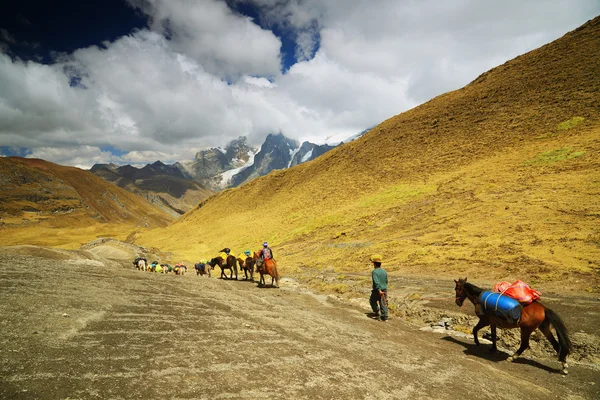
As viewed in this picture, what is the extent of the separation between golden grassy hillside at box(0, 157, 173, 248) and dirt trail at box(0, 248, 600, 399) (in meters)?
49.7

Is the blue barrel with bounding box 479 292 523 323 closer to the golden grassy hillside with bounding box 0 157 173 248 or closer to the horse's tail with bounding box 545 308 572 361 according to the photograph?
the horse's tail with bounding box 545 308 572 361

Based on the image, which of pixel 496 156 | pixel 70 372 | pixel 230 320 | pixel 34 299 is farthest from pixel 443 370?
pixel 496 156

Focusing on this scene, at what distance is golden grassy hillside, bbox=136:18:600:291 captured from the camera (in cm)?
1556

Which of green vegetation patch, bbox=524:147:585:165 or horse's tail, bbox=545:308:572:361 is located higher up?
green vegetation patch, bbox=524:147:585:165

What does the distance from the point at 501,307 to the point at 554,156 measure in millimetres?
29355

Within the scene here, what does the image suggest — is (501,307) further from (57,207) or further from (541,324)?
(57,207)

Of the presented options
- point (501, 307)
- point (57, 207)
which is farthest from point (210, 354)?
point (57, 207)

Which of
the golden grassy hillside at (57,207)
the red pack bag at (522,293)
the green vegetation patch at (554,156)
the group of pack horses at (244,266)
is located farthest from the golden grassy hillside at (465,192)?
the golden grassy hillside at (57,207)

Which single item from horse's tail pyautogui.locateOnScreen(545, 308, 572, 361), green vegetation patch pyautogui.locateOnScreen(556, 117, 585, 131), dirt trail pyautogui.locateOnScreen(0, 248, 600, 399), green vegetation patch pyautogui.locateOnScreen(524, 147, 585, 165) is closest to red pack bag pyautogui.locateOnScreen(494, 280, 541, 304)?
horse's tail pyautogui.locateOnScreen(545, 308, 572, 361)

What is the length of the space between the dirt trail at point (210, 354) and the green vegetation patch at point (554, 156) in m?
27.1

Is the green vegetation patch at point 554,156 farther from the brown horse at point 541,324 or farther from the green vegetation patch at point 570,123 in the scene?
the brown horse at point 541,324

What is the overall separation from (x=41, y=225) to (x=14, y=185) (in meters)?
20.5

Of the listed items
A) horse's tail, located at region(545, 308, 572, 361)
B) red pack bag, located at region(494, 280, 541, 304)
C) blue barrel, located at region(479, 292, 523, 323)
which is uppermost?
red pack bag, located at region(494, 280, 541, 304)

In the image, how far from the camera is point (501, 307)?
655 centimetres
